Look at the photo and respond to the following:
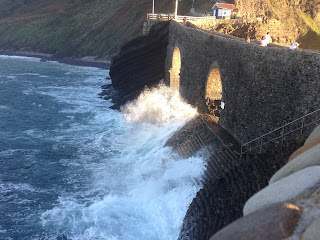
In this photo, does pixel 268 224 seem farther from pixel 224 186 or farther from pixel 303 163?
pixel 224 186

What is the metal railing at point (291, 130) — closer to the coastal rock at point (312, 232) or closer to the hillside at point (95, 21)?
the coastal rock at point (312, 232)

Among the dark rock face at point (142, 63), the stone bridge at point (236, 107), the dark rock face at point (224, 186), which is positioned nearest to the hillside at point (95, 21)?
the dark rock face at point (142, 63)

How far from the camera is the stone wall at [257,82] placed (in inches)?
397

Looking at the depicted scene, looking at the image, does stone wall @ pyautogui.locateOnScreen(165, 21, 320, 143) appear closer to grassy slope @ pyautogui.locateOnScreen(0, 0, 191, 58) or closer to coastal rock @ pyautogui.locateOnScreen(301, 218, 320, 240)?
coastal rock @ pyautogui.locateOnScreen(301, 218, 320, 240)

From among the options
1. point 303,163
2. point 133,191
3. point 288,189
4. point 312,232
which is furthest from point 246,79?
point 312,232

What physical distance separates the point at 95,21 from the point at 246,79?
63748 millimetres

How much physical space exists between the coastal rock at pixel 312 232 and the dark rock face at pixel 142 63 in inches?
925

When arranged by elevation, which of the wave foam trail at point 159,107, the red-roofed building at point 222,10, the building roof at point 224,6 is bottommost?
the wave foam trail at point 159,107

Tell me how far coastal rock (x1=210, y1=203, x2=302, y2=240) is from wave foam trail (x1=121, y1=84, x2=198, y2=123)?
13.9 metres

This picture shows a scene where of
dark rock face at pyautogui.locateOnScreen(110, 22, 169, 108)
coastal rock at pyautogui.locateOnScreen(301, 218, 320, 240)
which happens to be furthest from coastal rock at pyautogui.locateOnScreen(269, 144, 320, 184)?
dark rock face at pyautogui.locateOnScreen(110, 22, 169, 108)

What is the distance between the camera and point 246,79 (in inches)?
515

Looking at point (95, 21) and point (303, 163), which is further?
point (95, 21)

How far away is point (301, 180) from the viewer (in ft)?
17.4

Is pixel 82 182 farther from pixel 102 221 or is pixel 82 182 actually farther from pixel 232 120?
pixel 232 120
